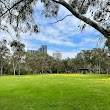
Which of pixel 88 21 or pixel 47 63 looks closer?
pixel 88 21

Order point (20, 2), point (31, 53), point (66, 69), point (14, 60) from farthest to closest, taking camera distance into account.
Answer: point (66, 69) → point (31, 53) → point (14, 60) → point (20, 2)

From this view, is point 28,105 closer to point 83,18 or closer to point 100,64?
point 83,18

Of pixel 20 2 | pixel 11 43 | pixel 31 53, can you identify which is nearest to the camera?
pixel 20 2

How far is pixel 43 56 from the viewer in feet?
301

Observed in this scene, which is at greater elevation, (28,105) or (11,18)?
(11,18)

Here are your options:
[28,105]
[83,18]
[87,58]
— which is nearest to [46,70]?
[87,58]

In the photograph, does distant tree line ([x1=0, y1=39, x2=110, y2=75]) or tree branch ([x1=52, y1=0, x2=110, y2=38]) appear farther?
distant tree line ([x1=0, y1=39, x2=110, y2=75])

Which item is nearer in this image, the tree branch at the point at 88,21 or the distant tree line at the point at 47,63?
the tree branch at the point at 88,21

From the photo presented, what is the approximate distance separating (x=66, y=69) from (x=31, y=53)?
52.1 feet

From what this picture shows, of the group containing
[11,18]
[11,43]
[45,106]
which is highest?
[11,18]

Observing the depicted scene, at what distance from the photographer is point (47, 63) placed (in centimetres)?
9356

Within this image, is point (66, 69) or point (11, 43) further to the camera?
point (66, 69)

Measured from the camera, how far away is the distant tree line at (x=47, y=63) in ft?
261

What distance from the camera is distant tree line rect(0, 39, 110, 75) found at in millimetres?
79425
